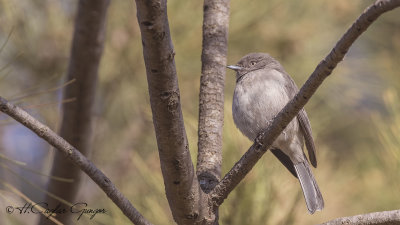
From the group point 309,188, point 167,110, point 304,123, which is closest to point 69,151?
point 167,110

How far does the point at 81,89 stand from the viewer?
276cm

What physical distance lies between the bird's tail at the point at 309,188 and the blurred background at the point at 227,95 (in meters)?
0.07

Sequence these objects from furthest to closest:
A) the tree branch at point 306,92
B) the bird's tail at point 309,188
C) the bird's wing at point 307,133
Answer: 1. the bird's wing at point 307,133
2. the bird's tail at point 309,188
3. the tree branch at point 306,92

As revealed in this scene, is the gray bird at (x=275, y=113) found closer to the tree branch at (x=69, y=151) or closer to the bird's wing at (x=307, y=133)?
the bird's wing at (x=307, y=133)

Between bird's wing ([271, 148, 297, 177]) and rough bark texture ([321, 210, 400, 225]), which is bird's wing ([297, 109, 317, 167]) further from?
rough bark texture ([321, 210, 400, 225])

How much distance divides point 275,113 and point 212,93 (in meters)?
0.89

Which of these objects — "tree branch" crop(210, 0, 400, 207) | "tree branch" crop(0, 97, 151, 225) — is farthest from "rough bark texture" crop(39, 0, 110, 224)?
"tree branch" crop(210, 0, 400, 207)

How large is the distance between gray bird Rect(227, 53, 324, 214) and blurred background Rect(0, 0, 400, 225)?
0.09 metres

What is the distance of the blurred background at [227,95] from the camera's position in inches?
111

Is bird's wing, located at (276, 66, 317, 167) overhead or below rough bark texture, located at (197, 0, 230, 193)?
below

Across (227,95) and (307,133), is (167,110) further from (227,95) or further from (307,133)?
(227,95)

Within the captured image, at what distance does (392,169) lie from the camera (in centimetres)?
273

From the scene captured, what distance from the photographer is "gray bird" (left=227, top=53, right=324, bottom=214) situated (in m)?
3.55

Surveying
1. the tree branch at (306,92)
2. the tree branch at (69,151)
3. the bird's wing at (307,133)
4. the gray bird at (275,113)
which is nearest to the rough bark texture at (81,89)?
the tree branch at (69,151)
